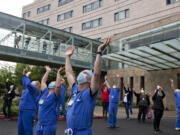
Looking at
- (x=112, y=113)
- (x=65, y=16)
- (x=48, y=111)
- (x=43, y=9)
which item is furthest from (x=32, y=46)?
(x=43, y=9)

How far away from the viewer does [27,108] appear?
5312mm

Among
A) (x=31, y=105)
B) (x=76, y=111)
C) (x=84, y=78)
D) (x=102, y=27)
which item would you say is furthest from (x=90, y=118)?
(x=102, y=27)

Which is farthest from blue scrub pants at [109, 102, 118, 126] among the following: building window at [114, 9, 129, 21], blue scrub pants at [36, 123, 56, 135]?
building window at [114, 9, 129, 21]

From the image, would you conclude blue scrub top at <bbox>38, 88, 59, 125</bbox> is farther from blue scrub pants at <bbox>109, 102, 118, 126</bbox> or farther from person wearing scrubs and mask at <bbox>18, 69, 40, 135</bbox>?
blue scrub pants at <bbox>109, 102, 118, 126</bbox>

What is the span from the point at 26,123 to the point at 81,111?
8.92 feet

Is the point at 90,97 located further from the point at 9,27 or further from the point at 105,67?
the point at 105,67

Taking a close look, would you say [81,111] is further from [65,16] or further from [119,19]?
[65,16]

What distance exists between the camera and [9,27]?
21156 millimetres

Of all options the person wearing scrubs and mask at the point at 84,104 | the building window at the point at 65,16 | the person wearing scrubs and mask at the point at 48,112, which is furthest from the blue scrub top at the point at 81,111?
the building window at the point at 65,16

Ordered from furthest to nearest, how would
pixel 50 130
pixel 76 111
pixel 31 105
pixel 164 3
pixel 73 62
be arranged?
1. pixel 164 3
2. pixel 73 62
3. pixel 31 105
4. pixel 50 130
5. pixel 76 111

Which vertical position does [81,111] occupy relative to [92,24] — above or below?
below

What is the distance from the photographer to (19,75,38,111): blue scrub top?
5332 mm

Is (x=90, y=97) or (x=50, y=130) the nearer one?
(x=90, y=97)

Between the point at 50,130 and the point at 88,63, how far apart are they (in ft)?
72.5
